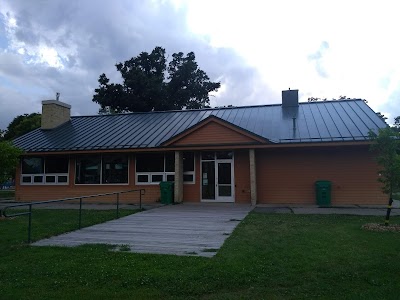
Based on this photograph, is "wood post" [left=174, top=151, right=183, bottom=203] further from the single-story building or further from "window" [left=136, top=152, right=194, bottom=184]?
"window" [left=136, top=152, right=194, bottom=184]

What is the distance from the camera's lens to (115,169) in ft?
63.5

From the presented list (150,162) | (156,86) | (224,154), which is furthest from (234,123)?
(156,86)

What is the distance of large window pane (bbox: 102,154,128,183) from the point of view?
19156 mm

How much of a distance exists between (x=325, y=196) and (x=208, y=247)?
9.93 metres

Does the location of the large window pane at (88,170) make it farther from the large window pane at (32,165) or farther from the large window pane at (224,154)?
the large window pane at (224,154)

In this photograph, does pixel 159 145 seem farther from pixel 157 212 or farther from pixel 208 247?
pixel 208 247

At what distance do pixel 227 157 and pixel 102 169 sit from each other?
705 cm

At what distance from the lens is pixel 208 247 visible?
7660 mm

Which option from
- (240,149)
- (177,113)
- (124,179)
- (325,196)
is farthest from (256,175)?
(177,113)

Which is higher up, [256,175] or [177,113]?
[177,113]

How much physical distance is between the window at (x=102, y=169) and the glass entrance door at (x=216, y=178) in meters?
4.40

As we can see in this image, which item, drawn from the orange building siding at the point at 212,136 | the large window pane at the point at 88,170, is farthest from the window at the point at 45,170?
the orange building siding at the point at 212,136

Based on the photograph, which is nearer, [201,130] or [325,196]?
[325,196]

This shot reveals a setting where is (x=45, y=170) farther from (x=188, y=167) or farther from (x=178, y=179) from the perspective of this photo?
(x=188, y=167)
